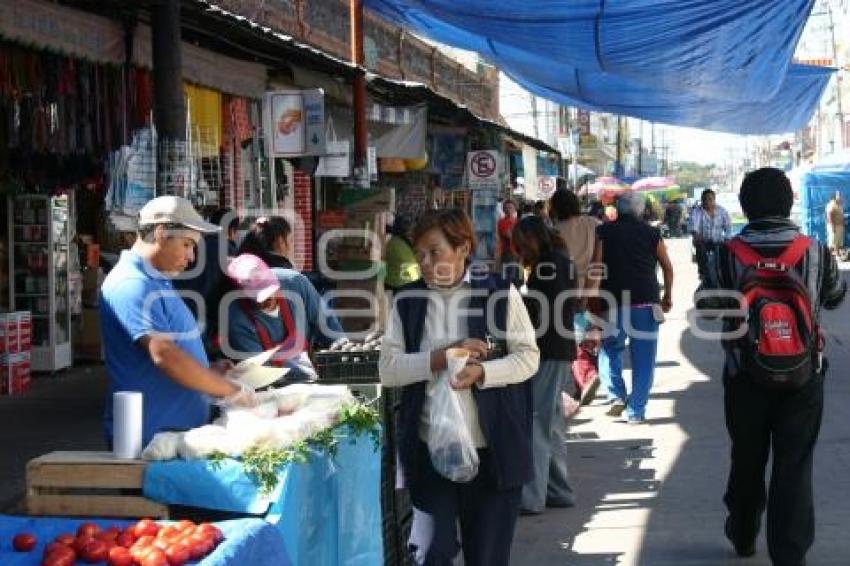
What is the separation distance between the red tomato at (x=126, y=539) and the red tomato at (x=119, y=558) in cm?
10

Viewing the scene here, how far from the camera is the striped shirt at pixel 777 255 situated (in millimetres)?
5886

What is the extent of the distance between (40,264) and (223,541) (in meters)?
9.35

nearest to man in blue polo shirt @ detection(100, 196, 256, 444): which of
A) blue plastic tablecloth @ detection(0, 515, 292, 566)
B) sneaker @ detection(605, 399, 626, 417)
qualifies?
blue plastic tablecloth @ detection(0, 515, 292, 566)

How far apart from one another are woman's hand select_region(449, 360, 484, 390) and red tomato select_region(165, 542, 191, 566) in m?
1.13

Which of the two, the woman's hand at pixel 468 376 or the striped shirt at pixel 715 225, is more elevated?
the striped shirt at pixel 715 225

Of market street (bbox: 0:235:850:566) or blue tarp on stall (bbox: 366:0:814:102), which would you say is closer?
market street (bbox: 0:235:850:566)

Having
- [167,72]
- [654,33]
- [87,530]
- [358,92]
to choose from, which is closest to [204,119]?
[167,72]

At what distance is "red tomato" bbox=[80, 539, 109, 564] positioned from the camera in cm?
410

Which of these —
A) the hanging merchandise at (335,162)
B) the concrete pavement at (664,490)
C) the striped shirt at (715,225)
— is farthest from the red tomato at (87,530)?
the striped shirt at (715,225)

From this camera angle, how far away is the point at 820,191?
115 feet

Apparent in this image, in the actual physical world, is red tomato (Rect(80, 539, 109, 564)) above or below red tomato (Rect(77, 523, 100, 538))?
below

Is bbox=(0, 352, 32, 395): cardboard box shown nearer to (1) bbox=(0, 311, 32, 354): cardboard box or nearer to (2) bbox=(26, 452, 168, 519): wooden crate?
(1) bbox=(0, 311, 32, 354): cardboard box

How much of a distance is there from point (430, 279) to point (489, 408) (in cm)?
54

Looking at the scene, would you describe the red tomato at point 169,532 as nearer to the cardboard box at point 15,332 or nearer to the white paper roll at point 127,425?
the white paper roll at point 127,425
